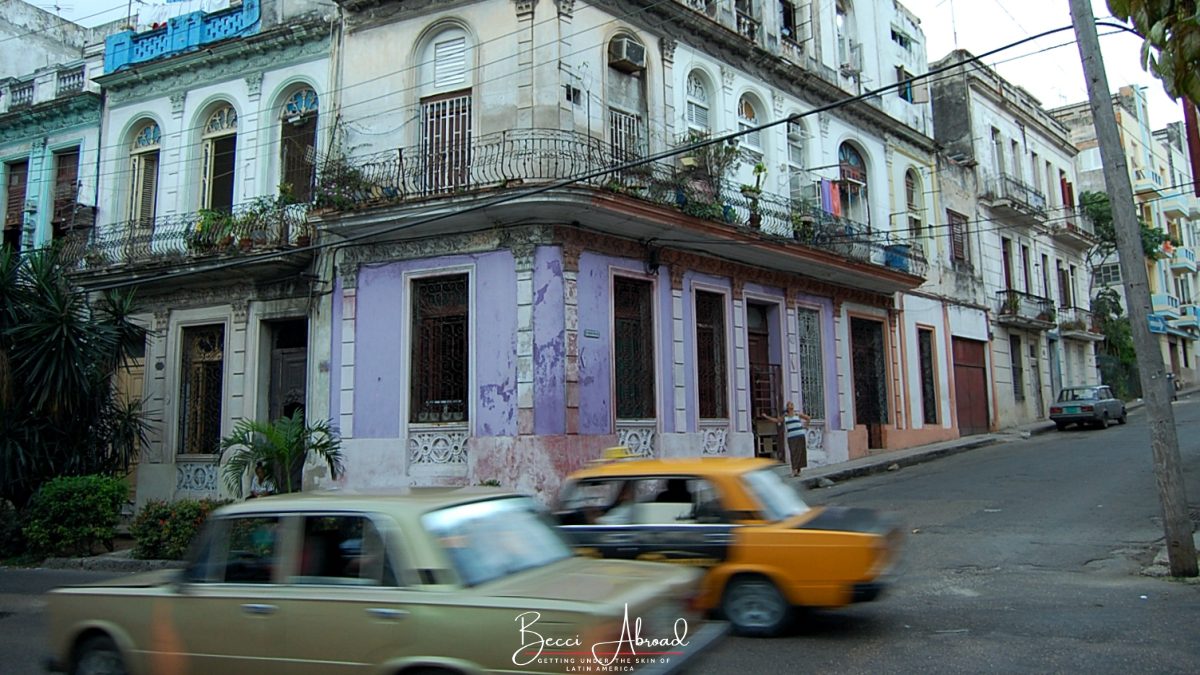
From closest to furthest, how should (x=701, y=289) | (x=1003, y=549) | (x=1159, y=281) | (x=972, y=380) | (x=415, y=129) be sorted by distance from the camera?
1. (x=1003, y=549)
2. (x=415, y=129)
3. (x=701, y=289)
4. (x=972, y=380)
5. (x=1159, y=281)

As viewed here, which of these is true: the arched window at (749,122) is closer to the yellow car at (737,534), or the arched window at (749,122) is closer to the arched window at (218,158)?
the arched window at (218,158)

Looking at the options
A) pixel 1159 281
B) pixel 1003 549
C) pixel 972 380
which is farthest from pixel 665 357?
pixel 1159 281

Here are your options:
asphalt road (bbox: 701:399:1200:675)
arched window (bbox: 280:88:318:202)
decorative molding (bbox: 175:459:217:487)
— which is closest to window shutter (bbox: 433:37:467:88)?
arched window (bbox: 280:88:318:202)

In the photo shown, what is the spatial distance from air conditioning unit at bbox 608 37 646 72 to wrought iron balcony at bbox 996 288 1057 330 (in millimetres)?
17958

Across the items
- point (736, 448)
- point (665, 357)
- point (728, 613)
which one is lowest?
point (728, 613)

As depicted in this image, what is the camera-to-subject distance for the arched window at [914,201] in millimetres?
24609

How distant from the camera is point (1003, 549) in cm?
1058

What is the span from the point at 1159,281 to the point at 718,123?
41506 mm

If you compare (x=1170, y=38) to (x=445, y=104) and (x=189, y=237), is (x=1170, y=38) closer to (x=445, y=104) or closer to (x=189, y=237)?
(x=445, y=104)

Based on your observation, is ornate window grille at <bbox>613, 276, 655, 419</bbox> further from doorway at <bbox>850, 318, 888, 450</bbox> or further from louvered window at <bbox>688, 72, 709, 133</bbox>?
doorway at <bbox>850, 318, 888, 450</bbox>

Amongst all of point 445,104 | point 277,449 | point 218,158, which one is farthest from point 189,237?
point 277,449

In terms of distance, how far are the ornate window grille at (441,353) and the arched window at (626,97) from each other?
12.8 ft

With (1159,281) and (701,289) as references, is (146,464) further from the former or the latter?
(1159,281)

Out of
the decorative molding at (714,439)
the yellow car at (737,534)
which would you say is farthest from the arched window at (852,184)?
the yellow car at (737,534)
